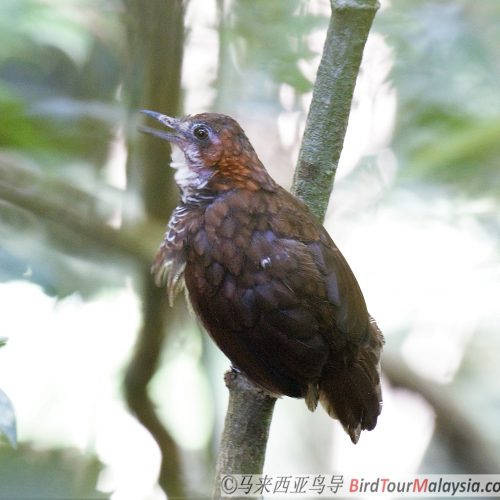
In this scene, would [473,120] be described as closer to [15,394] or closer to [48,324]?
[48,324]

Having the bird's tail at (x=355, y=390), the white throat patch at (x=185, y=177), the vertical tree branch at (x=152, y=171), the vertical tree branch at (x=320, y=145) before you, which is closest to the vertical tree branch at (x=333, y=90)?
the vertical tree branch at (x=320, y=145)

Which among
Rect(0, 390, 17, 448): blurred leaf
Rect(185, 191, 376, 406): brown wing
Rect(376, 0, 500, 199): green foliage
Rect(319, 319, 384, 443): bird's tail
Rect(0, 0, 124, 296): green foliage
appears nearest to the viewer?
Rect(0, 390, 17, 448): blurred leaf

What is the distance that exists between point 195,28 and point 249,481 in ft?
6.48

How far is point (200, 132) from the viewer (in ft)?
7.64

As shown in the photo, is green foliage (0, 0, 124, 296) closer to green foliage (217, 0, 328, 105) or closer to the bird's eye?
green foliage (217, 0, 328, 105)

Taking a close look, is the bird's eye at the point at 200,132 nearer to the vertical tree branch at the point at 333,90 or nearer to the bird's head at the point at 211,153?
the bird's head at the point at 211,153

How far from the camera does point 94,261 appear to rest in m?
2.90

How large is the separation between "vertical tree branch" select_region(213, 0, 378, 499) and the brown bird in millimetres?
81

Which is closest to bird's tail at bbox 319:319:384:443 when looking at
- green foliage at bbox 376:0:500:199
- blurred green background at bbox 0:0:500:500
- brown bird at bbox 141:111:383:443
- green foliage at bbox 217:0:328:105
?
brown bird at bbox 141:111:383:443

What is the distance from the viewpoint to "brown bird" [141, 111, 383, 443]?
6.56ft

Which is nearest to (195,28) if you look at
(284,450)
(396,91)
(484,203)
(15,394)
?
(396,91)

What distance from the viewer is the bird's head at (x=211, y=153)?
2.29 m

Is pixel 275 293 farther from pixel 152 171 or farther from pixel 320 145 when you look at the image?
pixel 152 171

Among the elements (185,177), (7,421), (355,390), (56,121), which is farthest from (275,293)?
(56,121)
